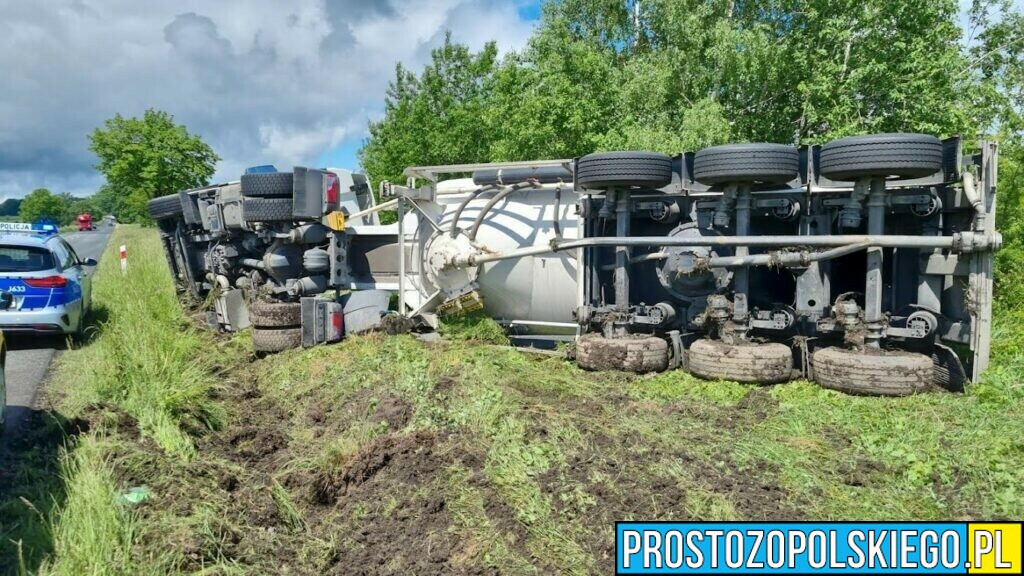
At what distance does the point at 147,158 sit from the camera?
32156mm

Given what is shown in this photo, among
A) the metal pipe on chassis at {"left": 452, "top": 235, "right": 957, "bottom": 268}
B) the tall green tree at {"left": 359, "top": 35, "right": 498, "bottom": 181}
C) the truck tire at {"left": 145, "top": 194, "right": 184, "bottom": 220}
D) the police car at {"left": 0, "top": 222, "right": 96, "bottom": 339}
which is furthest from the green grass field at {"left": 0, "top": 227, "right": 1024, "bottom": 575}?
the tall green tree at {"left": 359, "top": 35, "right": 498, "bottom": 181}

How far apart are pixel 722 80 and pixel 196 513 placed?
17.7m

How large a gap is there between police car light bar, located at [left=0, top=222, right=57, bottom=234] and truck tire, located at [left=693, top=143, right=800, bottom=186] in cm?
929

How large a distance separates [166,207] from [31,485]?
285 inches

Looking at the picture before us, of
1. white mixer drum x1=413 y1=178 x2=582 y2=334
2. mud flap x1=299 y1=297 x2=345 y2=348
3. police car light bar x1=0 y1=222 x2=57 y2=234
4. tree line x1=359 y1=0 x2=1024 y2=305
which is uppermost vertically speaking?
tree line x1=359 y1=0 x2=1024 y2=305

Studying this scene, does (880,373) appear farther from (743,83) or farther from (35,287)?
(743,83)

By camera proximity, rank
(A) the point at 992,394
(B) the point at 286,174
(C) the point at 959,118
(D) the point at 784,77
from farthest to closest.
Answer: (D) the point at 784,77 < (C) the point at 959,118 < (B) the point at 286,174 < (A) the point at 992,394

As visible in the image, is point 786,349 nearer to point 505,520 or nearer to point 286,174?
point 505,520

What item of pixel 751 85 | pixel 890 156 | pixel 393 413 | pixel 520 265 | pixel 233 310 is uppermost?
pixel 751 85

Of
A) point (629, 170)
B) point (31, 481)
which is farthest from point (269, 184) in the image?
point (31, 481)

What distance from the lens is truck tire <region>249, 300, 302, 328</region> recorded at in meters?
8.00

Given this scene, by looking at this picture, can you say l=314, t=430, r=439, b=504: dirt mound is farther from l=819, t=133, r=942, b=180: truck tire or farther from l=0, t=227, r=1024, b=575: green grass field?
l=819, t=133, r=942, b=180: truck tire

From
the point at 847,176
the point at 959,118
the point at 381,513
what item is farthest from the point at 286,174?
the point at 959,118

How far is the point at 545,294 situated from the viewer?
755 centimetres
